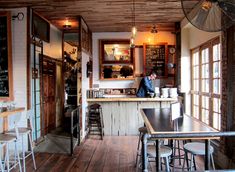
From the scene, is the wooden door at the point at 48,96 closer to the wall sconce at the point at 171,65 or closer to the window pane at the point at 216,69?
the wall sconce at the point at 171,65

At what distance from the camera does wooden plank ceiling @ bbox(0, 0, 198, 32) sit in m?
4.66

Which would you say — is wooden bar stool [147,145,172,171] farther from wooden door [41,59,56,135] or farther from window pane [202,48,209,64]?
wooden door [41,59,56,135]

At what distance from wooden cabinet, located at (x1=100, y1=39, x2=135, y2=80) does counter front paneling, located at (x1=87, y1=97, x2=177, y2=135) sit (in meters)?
1.12

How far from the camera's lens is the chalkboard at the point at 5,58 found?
473cm

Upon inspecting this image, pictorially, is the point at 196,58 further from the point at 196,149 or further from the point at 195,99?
the point at 196,149

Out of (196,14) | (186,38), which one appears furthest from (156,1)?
(196,14)

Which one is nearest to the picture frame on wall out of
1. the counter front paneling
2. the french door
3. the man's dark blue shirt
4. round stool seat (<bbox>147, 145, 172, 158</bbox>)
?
the counter front paneling

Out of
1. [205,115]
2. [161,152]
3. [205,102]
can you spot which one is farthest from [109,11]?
[161,152]

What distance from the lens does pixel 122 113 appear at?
627 centimetres

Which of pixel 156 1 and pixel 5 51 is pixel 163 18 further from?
pixel 5 51

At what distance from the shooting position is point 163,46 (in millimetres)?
7145

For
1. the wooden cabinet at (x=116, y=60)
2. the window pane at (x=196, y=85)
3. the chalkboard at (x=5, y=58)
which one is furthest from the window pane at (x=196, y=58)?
the chalkboard at (x=5, y=58)

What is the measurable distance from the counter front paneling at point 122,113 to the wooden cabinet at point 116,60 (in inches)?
44.1

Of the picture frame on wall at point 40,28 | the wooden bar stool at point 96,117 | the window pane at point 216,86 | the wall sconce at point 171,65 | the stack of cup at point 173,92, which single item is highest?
the picture frame on wall at point 40,28
